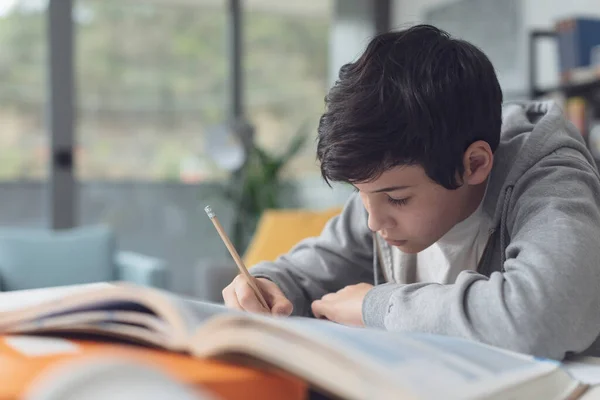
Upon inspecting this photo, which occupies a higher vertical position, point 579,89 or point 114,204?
point 579,89

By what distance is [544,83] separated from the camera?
372 cm

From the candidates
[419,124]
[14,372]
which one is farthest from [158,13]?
[14,372]

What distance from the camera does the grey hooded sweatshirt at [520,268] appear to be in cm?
65

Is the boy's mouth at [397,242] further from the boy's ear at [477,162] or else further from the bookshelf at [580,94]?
the bookshelf at [580,94]

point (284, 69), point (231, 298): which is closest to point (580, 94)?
point (284, 69)

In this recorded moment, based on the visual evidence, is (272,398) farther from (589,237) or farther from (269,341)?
(589,237)

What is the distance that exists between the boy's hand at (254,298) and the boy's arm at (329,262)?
0.08 metres

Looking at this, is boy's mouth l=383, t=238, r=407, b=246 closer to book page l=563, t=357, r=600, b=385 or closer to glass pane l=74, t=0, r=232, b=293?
book page l=563, t=357, r=600, b=385

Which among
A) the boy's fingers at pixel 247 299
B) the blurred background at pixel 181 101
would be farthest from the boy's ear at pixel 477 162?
the blurred background at pixel 181 101

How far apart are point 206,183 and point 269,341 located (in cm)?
421

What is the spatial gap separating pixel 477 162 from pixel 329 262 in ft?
0.94

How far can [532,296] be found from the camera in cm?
65

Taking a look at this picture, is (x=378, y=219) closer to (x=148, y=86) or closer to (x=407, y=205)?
(x=407, y=205)

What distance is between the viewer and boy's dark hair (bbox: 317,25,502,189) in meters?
0.86
